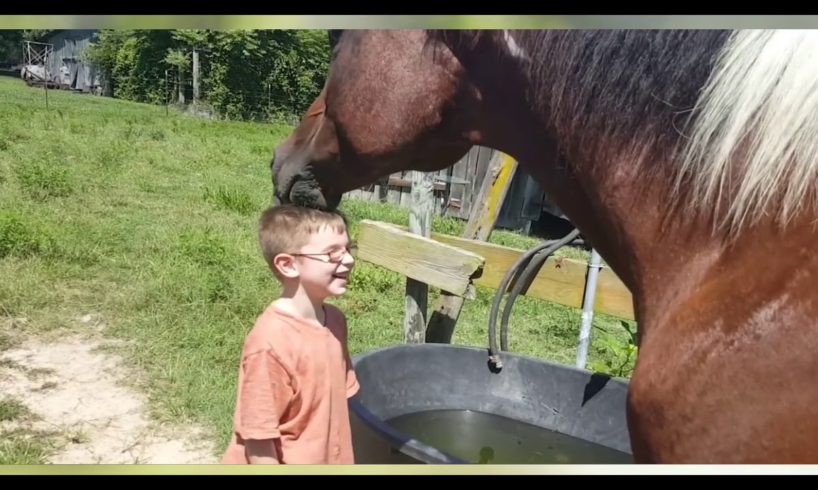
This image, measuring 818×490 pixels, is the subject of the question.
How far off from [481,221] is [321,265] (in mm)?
1132

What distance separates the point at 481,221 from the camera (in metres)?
2.13

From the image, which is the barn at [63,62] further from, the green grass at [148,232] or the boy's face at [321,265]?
the boy's face at [321,265]

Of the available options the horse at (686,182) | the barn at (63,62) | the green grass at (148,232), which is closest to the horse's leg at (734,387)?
the horse at (686,182)

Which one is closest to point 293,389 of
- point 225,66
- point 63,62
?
point 225,66

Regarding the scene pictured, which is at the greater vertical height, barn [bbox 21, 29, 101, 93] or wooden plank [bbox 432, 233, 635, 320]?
barn [bbox 21, 29, 101, 93]

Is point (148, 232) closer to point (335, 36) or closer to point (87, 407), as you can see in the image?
point (87, 407)

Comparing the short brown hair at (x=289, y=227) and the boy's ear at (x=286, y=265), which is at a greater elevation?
the short brown hair at (x=289, y=227)

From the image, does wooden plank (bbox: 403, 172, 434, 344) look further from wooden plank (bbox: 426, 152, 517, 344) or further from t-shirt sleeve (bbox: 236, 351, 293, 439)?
t-shirt sleeve (bbox: 236, 351, 293, 439)

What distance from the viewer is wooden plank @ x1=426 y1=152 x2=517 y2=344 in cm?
206

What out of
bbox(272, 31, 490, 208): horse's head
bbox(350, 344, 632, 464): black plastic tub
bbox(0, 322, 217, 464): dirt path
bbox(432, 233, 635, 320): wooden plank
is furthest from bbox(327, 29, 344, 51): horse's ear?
bbox(0, 322, 217, 464): dirt path

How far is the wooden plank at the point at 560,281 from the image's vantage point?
6.50 feet

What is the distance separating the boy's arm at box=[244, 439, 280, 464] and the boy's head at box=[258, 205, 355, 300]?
24 cm

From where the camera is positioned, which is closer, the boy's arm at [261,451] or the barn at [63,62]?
the boy's arm at [261,451]
